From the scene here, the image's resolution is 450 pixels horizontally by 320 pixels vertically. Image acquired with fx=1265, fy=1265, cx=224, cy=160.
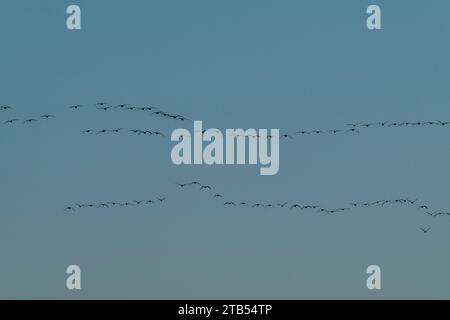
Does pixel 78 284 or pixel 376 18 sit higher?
pixel 376 18

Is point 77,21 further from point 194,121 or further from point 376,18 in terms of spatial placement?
point 376,18

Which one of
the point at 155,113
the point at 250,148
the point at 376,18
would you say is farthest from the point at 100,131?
the point at 376,18

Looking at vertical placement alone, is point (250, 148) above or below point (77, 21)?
below

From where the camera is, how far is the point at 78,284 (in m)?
11.6
